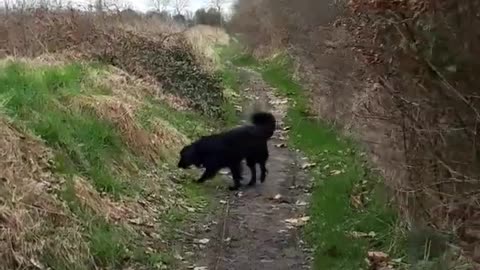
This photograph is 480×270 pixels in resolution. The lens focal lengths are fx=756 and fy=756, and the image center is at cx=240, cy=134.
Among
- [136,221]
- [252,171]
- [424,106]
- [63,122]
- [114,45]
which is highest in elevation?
[424,106]

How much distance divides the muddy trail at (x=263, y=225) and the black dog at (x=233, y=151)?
1.26 ft

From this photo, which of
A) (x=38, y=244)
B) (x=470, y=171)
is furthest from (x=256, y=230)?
(x=470, y=171)

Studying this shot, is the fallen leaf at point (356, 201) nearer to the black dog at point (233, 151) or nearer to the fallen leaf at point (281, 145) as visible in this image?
the black dog at point (233, 151)

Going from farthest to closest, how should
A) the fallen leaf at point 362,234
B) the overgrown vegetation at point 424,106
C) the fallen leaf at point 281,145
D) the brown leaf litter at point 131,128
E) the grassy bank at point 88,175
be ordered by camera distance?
the fallen leaf at point 281,145, the brown leaf litter at point 131,128, the fallen leaf at point 362,234, the grassy bank at point 88,175, the overgrown vegetation at point 424,106

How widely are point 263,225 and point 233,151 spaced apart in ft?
8.41

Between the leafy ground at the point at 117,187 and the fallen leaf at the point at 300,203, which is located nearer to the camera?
the leafy ground at the point at 117,187

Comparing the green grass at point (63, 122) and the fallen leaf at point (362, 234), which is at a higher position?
the green grass at point (63, 122)

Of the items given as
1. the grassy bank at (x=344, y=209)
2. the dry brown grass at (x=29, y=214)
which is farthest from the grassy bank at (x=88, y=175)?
the grassy bank at (x=344, y=209)

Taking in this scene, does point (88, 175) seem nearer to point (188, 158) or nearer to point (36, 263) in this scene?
point (36, 263)

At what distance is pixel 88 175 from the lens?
887 centimetres

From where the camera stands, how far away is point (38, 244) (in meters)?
6.61

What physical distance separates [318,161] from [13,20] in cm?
776

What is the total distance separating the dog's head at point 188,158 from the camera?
11.6m

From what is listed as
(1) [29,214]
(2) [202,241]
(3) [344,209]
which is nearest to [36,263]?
(1) [29,214]
